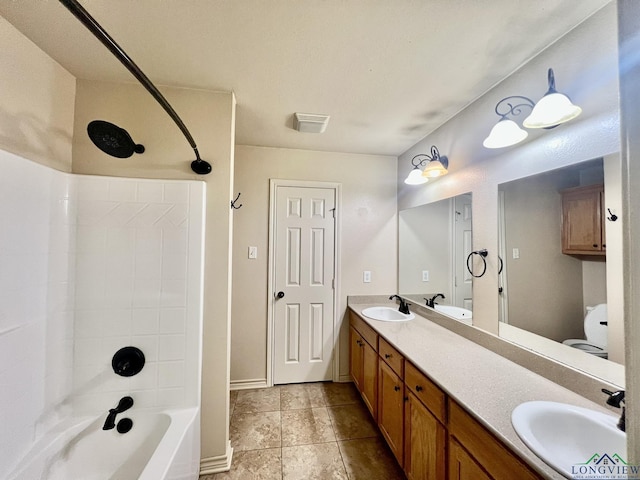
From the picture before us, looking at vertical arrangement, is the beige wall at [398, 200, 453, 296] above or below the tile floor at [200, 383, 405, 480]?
above

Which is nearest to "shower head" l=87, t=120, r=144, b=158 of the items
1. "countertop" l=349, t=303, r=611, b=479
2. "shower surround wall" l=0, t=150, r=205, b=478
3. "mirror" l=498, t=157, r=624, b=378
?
"shower surround wall" l=0, t=150, r=205, b=478

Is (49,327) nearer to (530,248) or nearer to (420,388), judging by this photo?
(420,388)

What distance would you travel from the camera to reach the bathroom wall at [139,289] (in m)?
1.41

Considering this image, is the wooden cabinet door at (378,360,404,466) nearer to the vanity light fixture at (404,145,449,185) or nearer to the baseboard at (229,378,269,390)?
the baseboard at (229,378,269,390)

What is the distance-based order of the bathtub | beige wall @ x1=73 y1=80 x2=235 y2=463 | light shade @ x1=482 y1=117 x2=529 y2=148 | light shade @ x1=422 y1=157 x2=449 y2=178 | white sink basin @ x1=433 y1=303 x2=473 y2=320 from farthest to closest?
1. light shade @ x1=422 y1=157 x2=449 y2=178
2. white sink basin @ x1=433 y1=303 x2=473 y2=320
3. beige wall @ x1=73 y1=80 x2=235 y2=463
4. light shade @ x1=482 y1=117 x2=529 y2=148
5. the bathtub

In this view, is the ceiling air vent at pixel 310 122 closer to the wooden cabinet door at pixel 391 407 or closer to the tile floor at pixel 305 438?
the wooden cabinet door at pixel 391 407

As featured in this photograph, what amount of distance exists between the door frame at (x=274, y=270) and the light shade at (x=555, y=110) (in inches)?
68.3

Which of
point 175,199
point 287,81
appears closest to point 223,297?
point 175,199

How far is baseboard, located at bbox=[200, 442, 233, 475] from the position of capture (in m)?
1.56

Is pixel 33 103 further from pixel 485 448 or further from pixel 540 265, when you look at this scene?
pixel 540 265

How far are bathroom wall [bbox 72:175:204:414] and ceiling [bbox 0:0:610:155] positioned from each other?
0.67m

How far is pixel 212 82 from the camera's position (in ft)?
5.05

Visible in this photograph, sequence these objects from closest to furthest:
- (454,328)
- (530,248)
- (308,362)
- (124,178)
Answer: (530,248), (124,178), (454,328), (308,362)

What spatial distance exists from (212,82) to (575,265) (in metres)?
2.16
